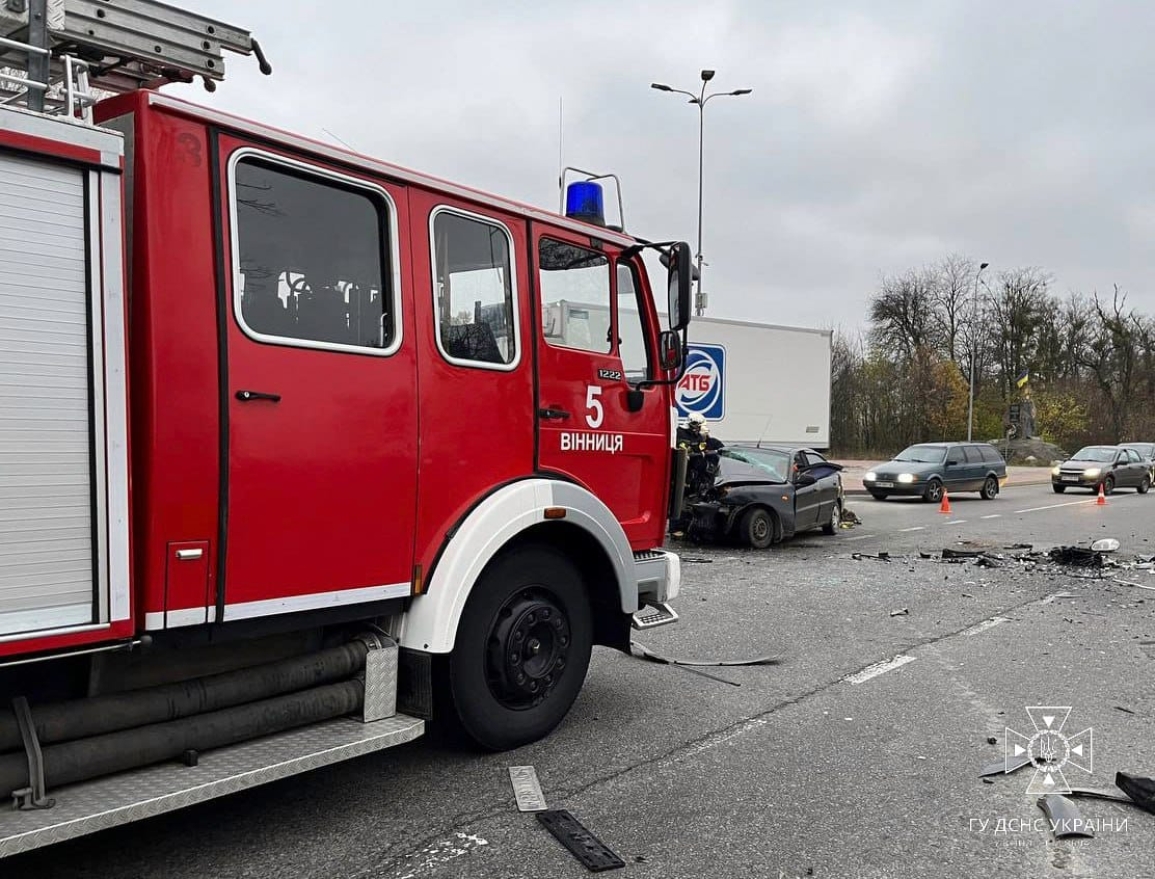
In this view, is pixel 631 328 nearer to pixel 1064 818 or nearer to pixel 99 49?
pixel 99 49

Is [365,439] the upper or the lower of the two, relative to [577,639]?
upper

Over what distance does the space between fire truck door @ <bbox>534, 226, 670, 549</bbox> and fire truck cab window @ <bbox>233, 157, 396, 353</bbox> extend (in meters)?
0.98

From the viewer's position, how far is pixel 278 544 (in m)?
3.41

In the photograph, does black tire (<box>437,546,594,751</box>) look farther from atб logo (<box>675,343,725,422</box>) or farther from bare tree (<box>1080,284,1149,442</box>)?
bare tree (<box>1080,284,1149,442</box>)

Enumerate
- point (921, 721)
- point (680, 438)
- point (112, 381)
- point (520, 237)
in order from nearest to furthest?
point (112, 381)
point (520, 237)
point (921, 721)
point (680, 438)

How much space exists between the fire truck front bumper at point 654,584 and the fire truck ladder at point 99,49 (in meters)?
3.11

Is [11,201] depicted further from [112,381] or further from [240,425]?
[240,425]

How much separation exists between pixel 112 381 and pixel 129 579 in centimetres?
63

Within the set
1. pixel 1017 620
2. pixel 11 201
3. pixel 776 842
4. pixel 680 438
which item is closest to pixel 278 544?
pixel 11 201

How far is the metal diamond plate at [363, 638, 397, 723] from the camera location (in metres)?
3.79

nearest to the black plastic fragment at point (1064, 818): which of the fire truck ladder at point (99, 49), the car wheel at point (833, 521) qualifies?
the fire truck ladder at point (99, 49)

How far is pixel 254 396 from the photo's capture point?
3.31 metres

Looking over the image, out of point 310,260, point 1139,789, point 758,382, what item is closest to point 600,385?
point 310,260

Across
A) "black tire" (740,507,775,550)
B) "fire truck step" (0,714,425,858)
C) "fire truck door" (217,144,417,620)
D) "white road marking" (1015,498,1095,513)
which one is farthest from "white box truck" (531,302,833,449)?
"fire truck step" (0,714,425,858)
